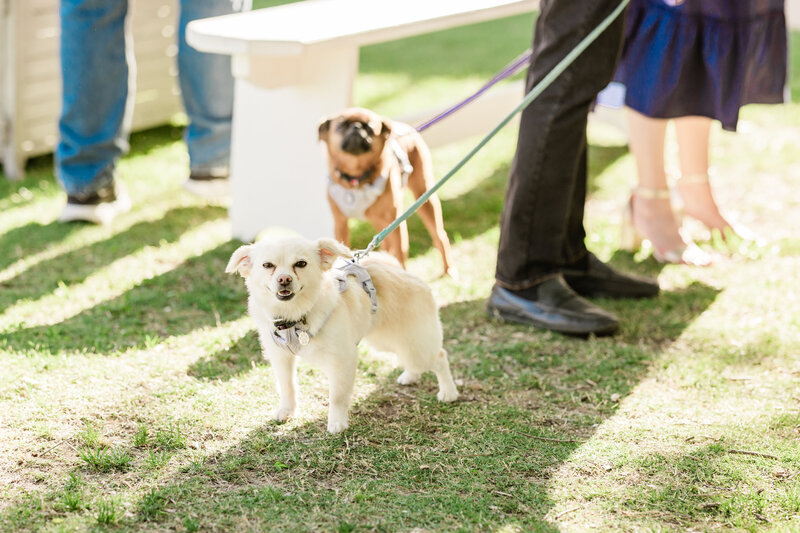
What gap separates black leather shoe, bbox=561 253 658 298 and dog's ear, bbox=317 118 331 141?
39.3 inches

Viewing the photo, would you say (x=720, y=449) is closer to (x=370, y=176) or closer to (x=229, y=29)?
(x=370, y=176)

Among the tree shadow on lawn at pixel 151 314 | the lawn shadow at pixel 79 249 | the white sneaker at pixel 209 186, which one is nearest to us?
the tree shadow on lawn at pixel 151 314

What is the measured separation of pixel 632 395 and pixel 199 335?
52.5 inches

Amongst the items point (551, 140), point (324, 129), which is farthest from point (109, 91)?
point (551, 140)

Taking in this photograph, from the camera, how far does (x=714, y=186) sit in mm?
4637

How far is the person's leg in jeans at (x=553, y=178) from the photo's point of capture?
278cm

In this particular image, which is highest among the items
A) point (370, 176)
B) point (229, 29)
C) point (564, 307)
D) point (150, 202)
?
point (229, 29)

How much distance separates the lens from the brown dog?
2.88 m

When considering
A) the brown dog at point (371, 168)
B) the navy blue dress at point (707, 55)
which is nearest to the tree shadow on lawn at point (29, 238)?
the brown dog at point (371, 168)

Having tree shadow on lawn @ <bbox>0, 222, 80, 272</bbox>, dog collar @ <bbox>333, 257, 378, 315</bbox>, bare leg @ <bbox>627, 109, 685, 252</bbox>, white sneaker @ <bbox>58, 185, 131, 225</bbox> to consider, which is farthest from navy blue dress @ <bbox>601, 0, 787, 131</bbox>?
tree shadow on lawn @ <bbox>0, 222, 80, 272</bbox>

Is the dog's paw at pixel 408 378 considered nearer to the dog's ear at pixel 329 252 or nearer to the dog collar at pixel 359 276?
the dog collar at pixel 359 276

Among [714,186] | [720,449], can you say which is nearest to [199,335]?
[720,449]

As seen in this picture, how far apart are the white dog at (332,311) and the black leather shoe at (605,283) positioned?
3.13 ft

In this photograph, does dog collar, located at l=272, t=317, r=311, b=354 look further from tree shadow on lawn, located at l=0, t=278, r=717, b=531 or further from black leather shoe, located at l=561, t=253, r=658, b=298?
black leather shoe, located at l=561, t=253, r=658, b=298
